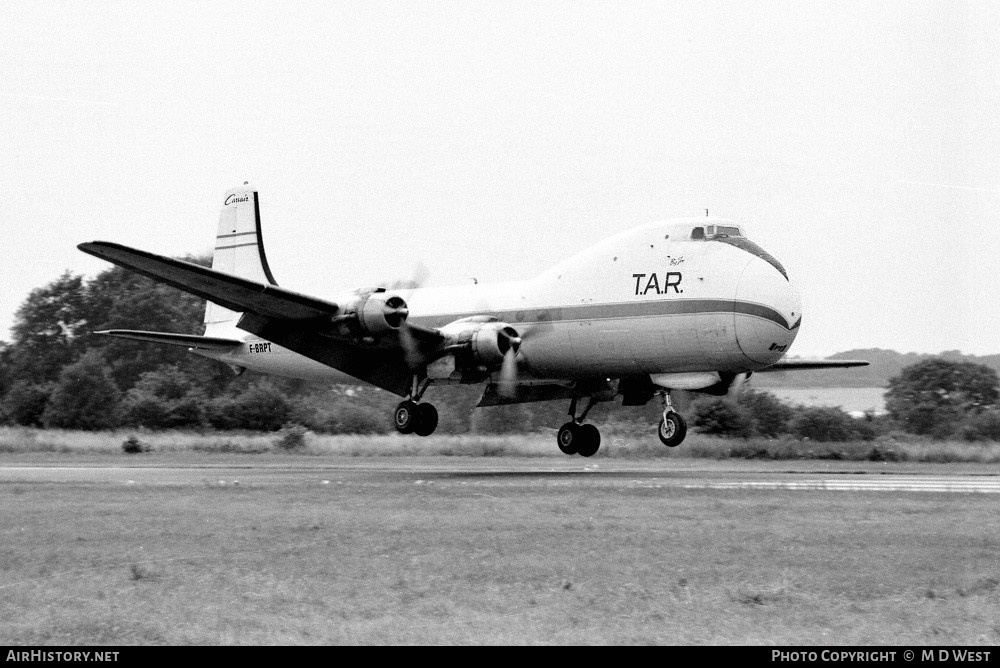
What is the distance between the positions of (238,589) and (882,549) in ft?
26.6

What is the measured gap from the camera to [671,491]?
21.4 m

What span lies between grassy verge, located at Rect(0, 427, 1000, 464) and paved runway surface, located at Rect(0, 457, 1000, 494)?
1.50m

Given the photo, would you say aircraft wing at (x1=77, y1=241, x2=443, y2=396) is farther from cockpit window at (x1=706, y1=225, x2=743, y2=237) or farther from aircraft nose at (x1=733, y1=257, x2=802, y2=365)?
aircraft nose at (x1=733, y1=257, x2=802, y2=365)

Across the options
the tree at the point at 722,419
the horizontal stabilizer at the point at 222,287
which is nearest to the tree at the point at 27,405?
the horizontal stabilizer at the point at 222,287

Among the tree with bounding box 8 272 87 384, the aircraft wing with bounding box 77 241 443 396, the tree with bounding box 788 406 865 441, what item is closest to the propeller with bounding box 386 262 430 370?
the aircraft wing with bounding box 77 241 443 396

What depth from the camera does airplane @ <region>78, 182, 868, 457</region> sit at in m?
25.5

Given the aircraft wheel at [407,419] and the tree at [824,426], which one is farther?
the tree at [824,426]

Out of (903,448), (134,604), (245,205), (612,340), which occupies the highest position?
(245,205)

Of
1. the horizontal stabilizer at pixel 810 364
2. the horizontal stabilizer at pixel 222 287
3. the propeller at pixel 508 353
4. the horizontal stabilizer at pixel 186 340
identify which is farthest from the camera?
the horizontal stabilizer at pixel 186 340

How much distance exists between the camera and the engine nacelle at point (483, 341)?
1070 inches

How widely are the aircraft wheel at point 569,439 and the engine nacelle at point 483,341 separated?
4.05 m

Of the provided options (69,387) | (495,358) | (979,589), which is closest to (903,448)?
(495,358)

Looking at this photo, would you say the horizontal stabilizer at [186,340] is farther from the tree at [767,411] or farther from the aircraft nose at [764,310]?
the aircraft nose at [764,310]

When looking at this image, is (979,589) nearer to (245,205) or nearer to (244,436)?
(245,205)
